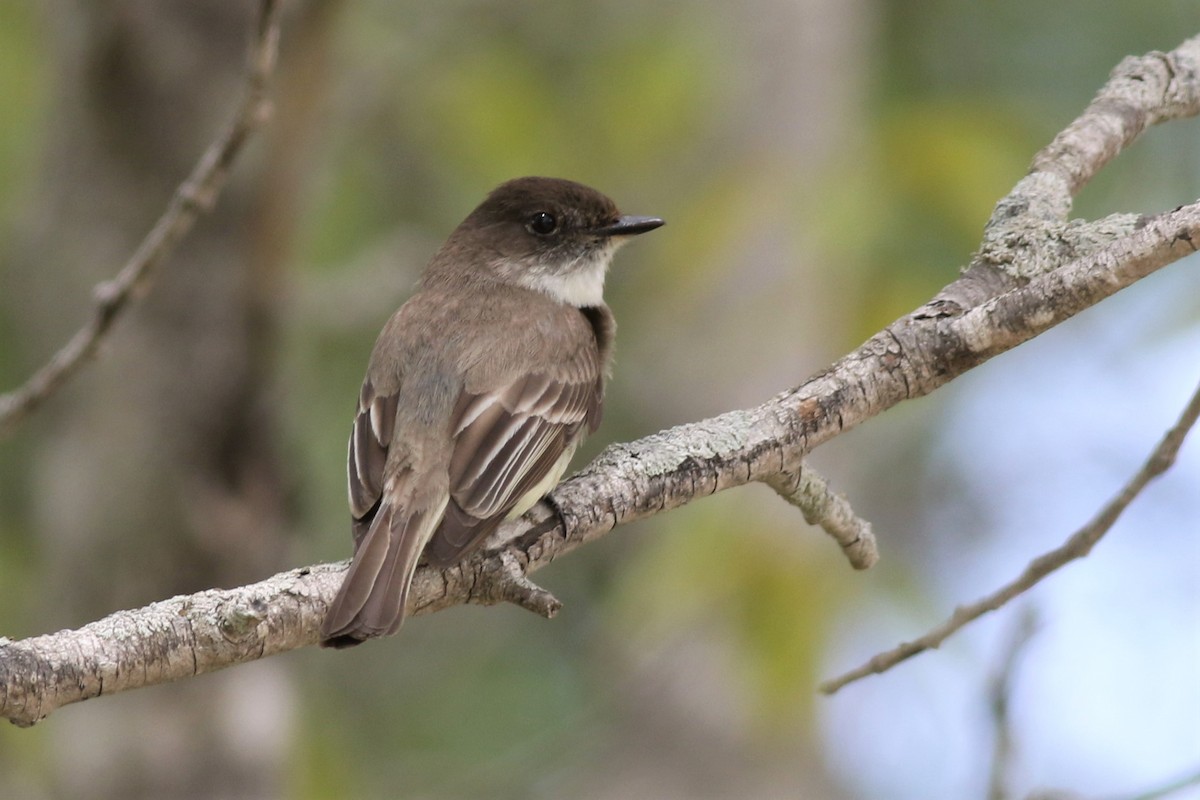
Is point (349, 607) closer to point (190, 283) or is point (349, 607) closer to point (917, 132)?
point (190, 283)

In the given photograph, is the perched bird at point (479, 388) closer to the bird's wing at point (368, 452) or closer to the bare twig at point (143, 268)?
the bird's wing at point (368, 452)

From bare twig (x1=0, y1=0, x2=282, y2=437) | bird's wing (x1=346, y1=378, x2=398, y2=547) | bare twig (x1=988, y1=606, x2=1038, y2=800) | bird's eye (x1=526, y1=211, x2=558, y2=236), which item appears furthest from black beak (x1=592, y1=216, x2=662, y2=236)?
bare twig (x1=988, y1=606, x2=1038, y2=800)

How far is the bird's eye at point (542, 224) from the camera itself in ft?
17.5

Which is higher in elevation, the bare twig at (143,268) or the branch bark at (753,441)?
the bare twig at (143,268)

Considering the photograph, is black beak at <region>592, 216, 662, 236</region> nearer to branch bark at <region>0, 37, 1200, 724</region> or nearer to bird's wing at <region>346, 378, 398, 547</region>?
bird's wing at <region>346, 378, 398, 547</region>

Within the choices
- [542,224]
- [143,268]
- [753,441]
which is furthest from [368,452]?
[542,224]

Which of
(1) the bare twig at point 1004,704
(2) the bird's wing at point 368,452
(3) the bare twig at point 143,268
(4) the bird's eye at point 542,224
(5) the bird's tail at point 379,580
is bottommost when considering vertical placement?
(1) the bare twig at point 1004,704

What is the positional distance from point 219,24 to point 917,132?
8.03ft

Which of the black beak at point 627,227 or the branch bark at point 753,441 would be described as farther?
the black beak at point 627,227

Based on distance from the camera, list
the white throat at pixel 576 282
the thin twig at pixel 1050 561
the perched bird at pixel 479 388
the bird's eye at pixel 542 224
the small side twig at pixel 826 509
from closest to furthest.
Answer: the thin twig at pixel 1050 561 < the small side twig at pixel 826 509 < the perched bird at pixel 479 388 < the white throat at pixel 576 282 < the bird's eye at pixel 542 224

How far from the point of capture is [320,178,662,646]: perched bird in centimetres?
351

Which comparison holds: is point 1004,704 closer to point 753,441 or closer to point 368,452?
point 753,441

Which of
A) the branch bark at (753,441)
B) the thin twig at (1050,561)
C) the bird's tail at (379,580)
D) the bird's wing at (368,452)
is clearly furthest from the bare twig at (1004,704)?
the bird's wing at (368,452)

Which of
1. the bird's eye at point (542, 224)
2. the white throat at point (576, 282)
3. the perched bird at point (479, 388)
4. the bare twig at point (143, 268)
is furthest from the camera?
the bird's eye at point (542, 224)
